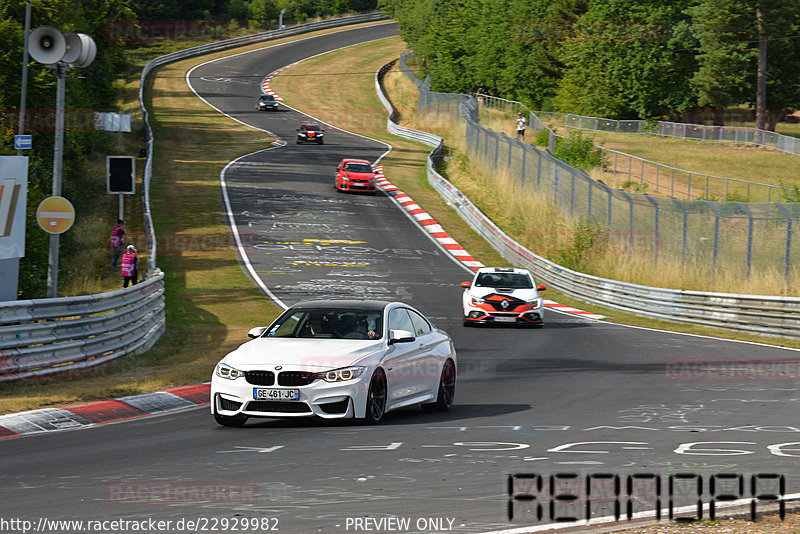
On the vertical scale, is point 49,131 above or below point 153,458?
above

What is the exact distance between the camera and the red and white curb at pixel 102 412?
11.6m

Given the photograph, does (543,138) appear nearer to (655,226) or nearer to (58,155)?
(655,226)

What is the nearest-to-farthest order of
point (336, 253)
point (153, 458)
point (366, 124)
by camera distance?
1. point (153, 458)
2. point (336, 253)
3. point (366, 124)

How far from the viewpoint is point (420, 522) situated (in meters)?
6.69

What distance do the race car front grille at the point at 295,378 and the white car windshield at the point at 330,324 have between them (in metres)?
1.07

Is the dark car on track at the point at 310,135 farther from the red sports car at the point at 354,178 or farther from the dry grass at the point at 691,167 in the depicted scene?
the red sports car at the point at 354,178

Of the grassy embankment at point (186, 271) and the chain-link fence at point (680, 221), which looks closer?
the grassy embankment at point (186, 271)

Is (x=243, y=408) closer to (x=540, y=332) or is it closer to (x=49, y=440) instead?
(x=49, y=440)

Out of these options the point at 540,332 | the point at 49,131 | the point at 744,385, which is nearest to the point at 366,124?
the point at 49,131

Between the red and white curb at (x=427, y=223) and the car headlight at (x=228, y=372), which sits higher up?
the car headlight at (x=228, y=372)

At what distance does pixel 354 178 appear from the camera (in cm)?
5103

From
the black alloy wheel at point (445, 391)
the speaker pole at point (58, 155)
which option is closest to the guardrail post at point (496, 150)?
the speaker pole at point (58, 155)

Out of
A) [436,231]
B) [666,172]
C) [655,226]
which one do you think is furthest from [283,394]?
[666,172]

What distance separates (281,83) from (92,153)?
46258mm
